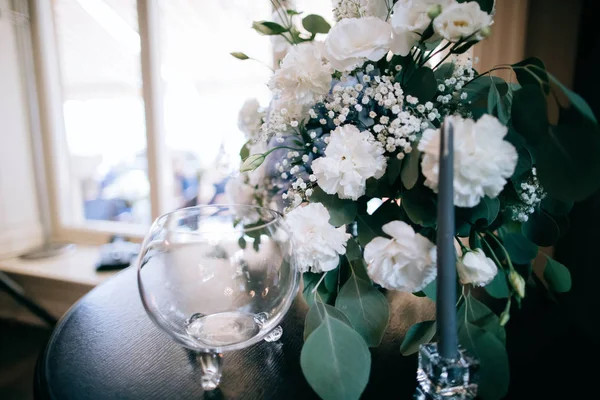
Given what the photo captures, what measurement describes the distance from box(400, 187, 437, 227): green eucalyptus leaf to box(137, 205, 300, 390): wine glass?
5.7 inches

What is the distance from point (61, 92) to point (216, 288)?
6.26 ft

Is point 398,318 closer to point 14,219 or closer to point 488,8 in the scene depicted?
point 488,8

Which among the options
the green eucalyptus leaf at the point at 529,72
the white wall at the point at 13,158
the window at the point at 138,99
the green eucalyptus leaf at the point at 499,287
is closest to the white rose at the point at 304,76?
the green eucalyptus leaf at the point at 529,72

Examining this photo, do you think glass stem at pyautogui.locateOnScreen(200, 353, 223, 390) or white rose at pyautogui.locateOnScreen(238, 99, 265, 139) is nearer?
glass stem at pyautogui.locateOnScreen(200, 353, 223, 390)

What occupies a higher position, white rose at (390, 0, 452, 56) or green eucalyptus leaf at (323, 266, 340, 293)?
white rose at (390, 0, 452, 56)

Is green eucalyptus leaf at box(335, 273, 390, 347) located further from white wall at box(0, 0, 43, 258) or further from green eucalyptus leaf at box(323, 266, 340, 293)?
white wall at box(0, 0, 43, 258)

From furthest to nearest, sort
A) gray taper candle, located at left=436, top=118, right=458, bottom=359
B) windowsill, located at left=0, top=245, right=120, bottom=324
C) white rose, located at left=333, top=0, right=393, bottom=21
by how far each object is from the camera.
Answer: windowsill, located at left=0, top=245, right=120, bottom=324 < white rose, located at left=333, top=0, right=393, bottom=21 < gray taper candle, located at left=436, top=118, right=458, bottom=359

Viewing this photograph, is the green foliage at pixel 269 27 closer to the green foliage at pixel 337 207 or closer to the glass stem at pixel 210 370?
the green foliage at pixel 337 207

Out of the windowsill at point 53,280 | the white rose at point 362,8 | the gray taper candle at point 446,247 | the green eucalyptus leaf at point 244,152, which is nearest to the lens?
the gray taper candle at point 446,247

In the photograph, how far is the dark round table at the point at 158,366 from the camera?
0.44 m

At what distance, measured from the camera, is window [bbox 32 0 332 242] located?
1.67m

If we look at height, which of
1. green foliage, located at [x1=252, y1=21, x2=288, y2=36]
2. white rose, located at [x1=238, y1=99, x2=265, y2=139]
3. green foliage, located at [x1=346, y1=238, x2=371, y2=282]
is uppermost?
green foliage, located at [x1=252, y1=21, x2=288, y2=36]

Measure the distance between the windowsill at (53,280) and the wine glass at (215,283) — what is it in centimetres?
130

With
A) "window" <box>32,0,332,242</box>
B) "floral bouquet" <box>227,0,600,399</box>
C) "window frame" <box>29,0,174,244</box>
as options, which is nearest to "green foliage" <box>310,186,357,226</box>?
"floral bouquet" <box>227,0,600,399</box>
